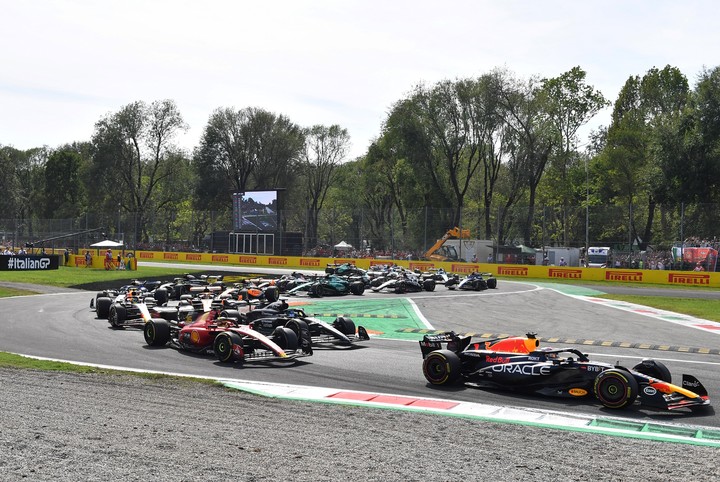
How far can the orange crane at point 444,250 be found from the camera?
5394 centimetres

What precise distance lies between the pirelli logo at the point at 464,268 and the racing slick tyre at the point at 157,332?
3470 centimetres

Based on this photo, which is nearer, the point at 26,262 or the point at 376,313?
the point at 376,313

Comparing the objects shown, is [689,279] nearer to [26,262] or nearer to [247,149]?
[26,262]

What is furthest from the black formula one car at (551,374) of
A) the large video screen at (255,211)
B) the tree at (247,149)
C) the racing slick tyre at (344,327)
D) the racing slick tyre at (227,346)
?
the tree at (247,149)

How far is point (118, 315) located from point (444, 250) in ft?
119

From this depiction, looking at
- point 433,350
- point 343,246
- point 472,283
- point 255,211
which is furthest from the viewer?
point 255,211

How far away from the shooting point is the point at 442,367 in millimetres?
12453

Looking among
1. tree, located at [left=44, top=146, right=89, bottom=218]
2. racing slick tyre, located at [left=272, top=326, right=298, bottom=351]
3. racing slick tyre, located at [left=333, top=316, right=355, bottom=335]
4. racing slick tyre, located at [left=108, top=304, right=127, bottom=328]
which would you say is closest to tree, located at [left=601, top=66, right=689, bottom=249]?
racing slick tyre, located at [left=333, top=316, right=355, bottom=335]

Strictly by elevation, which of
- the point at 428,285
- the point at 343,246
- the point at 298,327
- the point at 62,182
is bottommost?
the point at 298,327

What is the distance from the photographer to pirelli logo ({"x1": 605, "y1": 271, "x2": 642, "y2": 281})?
4412cm

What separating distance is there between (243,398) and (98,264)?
155 feet

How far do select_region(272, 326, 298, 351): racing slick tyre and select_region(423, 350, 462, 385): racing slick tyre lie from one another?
3.68 metres

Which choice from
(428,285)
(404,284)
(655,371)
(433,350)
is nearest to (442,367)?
(433,350)

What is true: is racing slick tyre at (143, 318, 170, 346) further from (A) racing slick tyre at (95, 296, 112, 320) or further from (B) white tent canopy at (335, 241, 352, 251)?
(B) white tent canopy at (335, 241, 352, 251)
